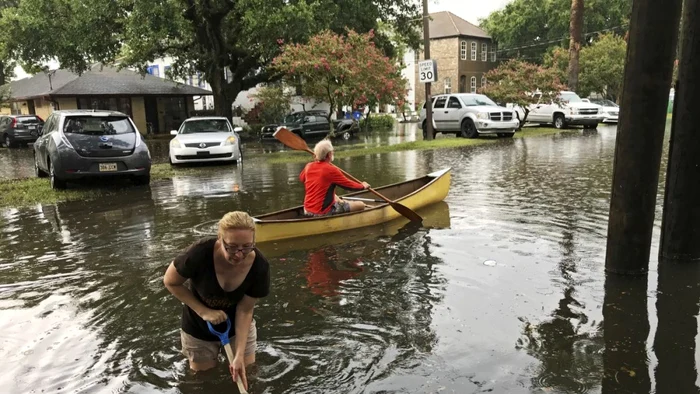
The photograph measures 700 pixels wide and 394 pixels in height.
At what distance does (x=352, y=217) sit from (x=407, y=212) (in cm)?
96

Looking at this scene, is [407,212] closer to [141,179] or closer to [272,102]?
[141,179]

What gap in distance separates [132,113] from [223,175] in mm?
24958

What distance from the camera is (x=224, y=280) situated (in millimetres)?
3344

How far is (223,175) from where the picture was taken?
48.4 ft

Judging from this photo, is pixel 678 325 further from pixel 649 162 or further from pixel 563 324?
pixel 649 162

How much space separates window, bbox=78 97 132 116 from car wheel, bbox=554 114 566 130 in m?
26.1

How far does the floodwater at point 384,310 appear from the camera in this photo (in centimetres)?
390

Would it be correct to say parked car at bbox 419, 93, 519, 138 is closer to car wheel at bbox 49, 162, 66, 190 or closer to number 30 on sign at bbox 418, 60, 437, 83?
number 30 on sign at bbox 418, 60, 437, 83

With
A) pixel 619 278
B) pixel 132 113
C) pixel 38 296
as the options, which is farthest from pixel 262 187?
pixel 132 113

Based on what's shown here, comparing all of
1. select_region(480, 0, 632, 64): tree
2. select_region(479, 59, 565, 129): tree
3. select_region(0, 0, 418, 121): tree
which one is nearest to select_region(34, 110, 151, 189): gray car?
select_region(0, 0, 418, 121): tree

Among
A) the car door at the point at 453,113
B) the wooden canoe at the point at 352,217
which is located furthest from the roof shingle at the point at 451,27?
the wooden canoe at the point at 352,217

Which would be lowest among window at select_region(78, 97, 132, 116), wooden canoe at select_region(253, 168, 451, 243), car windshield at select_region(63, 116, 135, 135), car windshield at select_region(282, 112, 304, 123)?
wooden canoe at select_region(253, 168, 451, 243)

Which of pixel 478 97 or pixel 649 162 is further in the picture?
pixel 478 97

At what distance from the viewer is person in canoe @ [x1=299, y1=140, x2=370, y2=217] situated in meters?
7.39
